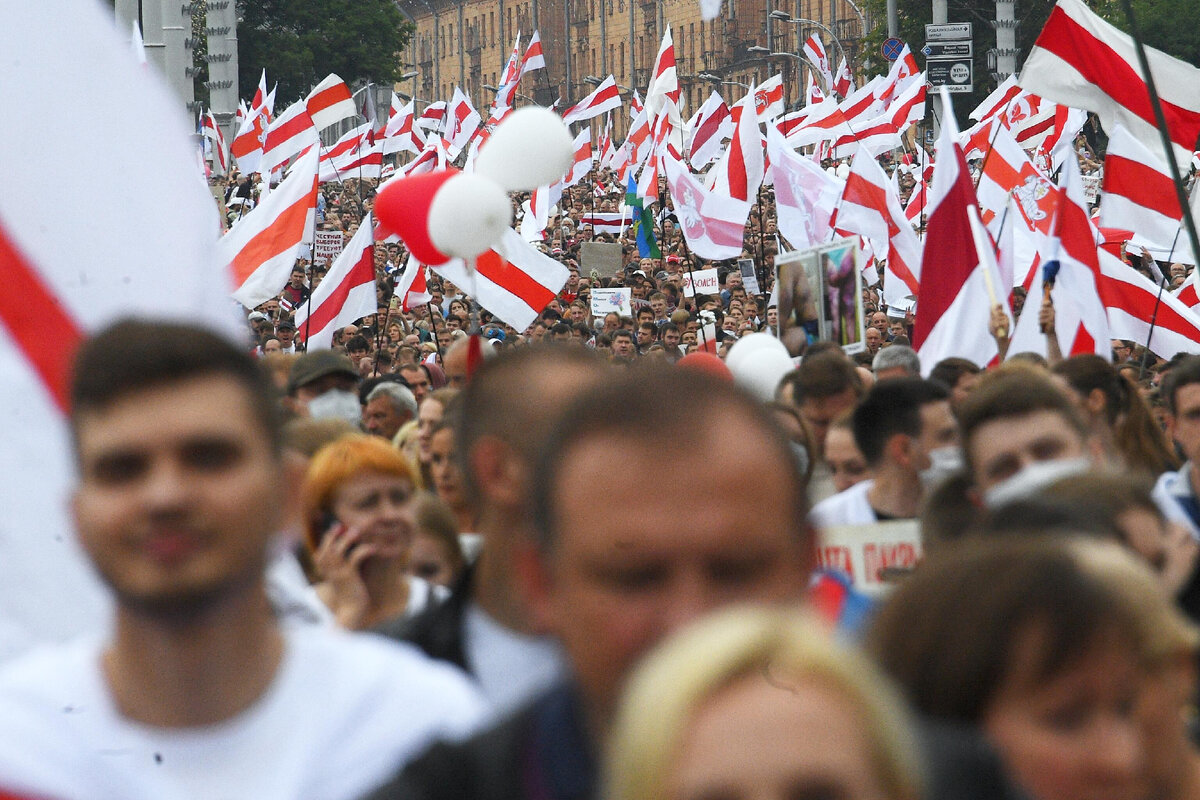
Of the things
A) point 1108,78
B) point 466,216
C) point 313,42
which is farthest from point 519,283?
point 313,42

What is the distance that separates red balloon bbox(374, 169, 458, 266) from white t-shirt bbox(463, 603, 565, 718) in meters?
3.33

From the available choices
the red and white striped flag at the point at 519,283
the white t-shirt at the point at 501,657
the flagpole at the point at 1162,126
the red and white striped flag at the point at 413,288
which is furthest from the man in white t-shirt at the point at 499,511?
Answer: the red and white striped flag at the point at 413,288

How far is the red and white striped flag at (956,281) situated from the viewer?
834cm

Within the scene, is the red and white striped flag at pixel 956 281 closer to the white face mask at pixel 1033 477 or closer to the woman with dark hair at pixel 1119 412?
the woman with dark hair at pixel 1119 412

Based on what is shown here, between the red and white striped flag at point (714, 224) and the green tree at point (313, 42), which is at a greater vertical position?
the green tree at point (313, 42)

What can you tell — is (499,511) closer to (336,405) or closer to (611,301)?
(336,405)

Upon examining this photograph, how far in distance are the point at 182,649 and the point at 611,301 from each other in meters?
15.2

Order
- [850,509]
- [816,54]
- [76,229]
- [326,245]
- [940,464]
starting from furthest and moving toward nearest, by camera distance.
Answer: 1. [816,54]
2. [326,245]
3. [940,464]
4. [850,509]
5. [76,229]

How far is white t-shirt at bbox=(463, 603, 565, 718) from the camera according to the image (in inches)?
104

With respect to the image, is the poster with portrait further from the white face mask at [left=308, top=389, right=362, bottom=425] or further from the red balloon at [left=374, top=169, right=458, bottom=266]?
the red balloon at [left=374, top=169, right=458, bottom=266]

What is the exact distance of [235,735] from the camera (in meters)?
2.10

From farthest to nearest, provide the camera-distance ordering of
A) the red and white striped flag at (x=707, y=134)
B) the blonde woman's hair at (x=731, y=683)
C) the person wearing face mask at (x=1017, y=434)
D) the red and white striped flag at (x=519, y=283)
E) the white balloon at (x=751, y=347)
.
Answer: the red and white striped flag at (x=707, y=134) < the red and white striped flag at (x=519, y=283) < the white balloon at (x=751, y=347) < the person wearing face mask at (x=1017, y=434) < the blonde woman's hair at (x=731, y=683)

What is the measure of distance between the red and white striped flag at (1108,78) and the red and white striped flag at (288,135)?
36.6 feet

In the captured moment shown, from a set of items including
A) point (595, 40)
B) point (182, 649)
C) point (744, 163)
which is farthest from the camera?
point (595, 40)
